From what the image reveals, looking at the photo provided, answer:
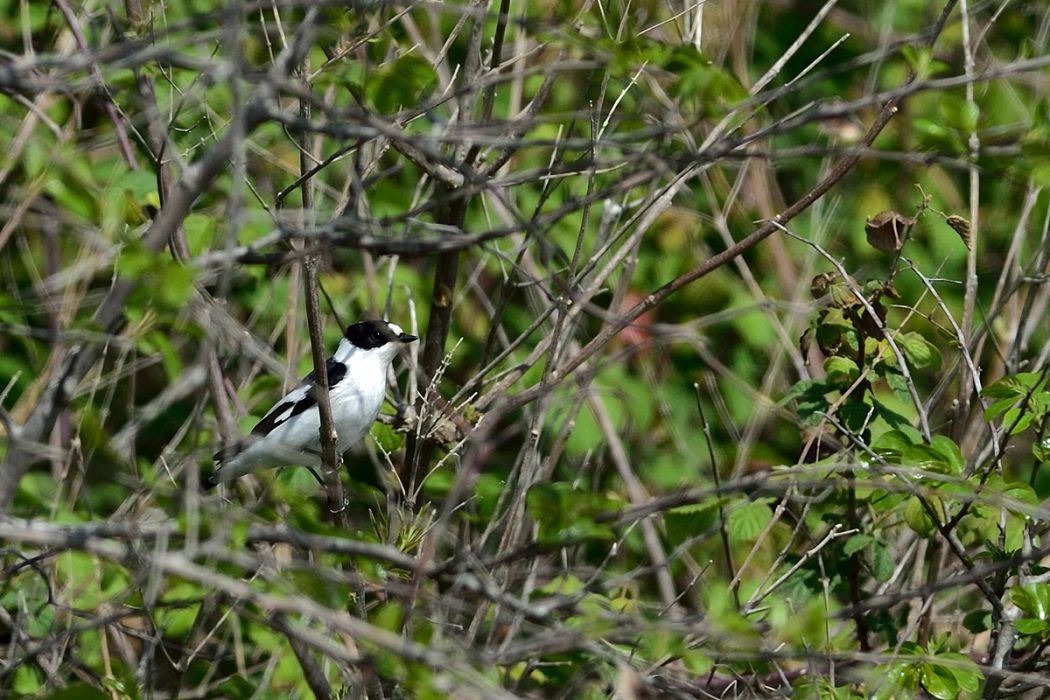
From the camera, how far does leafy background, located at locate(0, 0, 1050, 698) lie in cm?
255

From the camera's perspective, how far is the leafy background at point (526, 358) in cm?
255

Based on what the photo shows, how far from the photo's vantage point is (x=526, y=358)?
552 centimetres

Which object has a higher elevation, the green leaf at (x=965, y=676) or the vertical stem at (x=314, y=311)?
the vertical stem at (x=314, y=311)

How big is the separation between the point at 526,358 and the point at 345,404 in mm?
801

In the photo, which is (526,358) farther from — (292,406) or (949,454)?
(949,454)

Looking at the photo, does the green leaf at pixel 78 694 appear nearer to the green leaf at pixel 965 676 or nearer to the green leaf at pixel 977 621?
the green leaf at pixel 965 676

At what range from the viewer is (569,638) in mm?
2449

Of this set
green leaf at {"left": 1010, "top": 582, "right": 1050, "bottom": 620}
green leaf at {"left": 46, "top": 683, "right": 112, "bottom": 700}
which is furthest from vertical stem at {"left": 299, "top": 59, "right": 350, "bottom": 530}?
green leaf at {"left": 1010, "top": 582, "right": 1050, "bottom": 620}

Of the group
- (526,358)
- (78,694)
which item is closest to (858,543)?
(526,358)

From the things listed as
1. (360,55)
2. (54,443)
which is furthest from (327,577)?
(54,443)

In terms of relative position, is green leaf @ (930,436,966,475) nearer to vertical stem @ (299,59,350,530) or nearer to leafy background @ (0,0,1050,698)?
leafy background @ (0,0,1050,698)

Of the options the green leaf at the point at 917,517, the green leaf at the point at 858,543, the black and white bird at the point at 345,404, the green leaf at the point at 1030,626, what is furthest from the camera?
the black and white bird at the point at 345,404

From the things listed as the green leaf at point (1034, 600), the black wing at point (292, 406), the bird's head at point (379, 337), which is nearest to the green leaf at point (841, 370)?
the green leaf at point (1034, 600)

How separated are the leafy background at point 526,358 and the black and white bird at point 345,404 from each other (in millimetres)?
118
